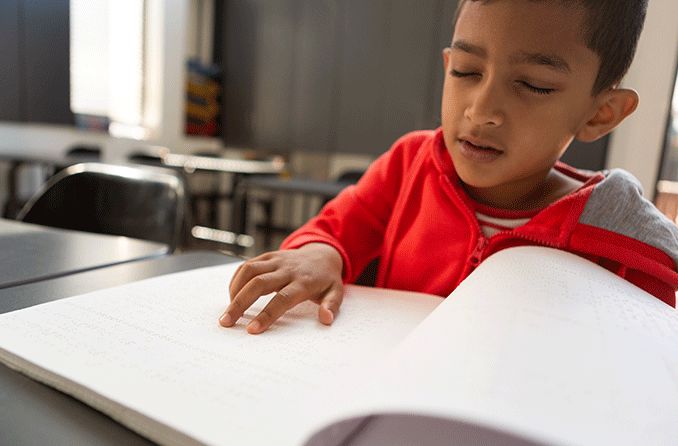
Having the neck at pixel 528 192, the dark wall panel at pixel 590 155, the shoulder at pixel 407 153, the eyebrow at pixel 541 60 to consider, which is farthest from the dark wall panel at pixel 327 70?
the eyebrow at pixel 541 60

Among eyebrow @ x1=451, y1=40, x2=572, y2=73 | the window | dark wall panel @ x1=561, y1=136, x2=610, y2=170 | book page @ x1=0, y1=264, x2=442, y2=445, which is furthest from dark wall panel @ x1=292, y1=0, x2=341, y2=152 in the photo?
book page @ x1=0, y1=264, x2=442, y2=445

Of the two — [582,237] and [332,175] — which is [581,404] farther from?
[332,175]

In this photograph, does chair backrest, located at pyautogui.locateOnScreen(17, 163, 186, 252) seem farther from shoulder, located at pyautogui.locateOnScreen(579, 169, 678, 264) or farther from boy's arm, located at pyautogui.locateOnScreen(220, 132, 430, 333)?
shoulder, located at pyautogui.locateOnScreen(579, 169, 678, 264)

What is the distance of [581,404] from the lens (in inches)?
10.1

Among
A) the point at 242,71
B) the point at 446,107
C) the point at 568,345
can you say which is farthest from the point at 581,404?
the point at 242,71

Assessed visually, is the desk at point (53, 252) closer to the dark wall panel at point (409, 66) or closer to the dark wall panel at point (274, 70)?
the dark wall panel at point (409, 66)

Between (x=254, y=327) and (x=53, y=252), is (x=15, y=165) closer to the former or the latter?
(x=53, y=252)

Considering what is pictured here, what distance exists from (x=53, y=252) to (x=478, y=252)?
631 mm

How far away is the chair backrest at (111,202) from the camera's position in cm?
117

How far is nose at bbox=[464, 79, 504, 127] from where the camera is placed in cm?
56

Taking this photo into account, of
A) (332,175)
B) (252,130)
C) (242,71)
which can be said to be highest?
(242,71)

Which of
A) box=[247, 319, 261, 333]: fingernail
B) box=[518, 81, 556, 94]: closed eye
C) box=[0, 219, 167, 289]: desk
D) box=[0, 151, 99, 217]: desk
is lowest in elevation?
box=[0, 151, 99, 217]: desk

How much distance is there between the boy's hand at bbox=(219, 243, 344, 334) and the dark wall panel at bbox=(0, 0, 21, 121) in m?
3.99

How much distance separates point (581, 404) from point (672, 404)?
0.22 feet
